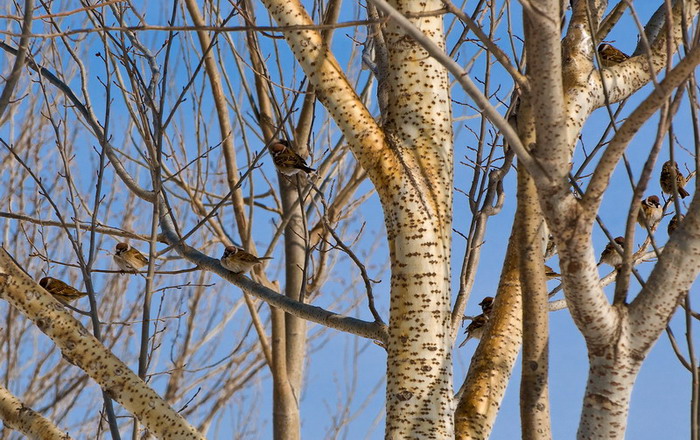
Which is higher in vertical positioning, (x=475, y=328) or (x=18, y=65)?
(x=475, y=328)

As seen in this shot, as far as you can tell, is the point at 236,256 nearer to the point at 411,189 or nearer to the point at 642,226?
the point at 411,189

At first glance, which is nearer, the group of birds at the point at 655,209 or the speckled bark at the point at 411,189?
the speckled bark at the point at 411,189

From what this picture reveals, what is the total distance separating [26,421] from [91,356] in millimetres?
284

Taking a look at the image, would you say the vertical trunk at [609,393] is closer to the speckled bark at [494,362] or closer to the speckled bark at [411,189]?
the speckled bark at [411,189]

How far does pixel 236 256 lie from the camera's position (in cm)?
391

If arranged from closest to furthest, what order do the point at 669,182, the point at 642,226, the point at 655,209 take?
the point at 669,182 → the point at 642,226 → the point at 655,209

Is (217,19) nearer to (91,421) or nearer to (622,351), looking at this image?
(622,351)

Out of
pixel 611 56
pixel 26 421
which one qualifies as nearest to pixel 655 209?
pixel 611 56

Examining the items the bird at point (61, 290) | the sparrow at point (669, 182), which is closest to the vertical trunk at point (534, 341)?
the sparrow at point (669, 182)

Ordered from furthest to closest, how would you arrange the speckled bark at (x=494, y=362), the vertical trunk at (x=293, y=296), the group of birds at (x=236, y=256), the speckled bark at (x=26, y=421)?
the vertical trunk at (x=293, y=296) → the group of birds at (x=236, y=256) → the speckled bark at (x=494, y=362) → the speckled bark at (x=26, y=421)

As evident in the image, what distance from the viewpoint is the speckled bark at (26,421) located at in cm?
229

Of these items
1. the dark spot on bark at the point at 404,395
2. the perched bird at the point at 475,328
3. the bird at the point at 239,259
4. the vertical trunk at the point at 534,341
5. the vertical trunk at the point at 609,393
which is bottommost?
the dark spot on bark at the point at 404,395

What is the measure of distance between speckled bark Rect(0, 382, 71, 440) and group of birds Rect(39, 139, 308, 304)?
1.04 meters

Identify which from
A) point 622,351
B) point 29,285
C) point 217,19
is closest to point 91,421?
point 217,19
